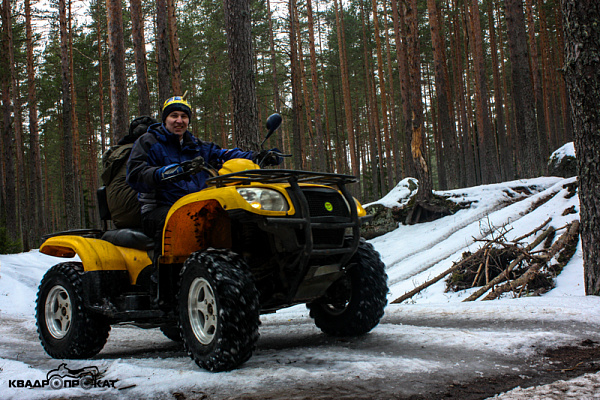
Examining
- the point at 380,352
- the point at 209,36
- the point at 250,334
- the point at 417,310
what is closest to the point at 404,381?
the point at 380,352

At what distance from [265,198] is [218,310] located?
2.47ft

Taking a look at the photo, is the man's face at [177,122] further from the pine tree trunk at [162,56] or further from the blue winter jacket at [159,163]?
the pine tree trunk at [162,56]

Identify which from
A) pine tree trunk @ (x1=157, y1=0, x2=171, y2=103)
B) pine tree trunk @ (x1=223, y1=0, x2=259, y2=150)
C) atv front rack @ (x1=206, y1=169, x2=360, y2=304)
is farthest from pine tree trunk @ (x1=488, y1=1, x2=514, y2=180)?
atv front rack @ (x1=206, y1=169, x2=360, y2=304)

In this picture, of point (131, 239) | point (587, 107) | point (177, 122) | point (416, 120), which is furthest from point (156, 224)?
point (416, 120)

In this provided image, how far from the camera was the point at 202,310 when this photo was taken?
303 centimetres

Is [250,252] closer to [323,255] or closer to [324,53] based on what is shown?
[323,255]

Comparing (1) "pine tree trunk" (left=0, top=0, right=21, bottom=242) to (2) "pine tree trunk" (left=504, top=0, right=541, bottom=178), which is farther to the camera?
(1) "pine tree trunk" (left=0, top=0, right=21, bottom=242)

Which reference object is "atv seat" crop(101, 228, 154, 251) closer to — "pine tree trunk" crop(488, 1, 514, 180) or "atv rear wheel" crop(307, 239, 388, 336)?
"atv rear wheel" crop(307, 239, 388, 336)

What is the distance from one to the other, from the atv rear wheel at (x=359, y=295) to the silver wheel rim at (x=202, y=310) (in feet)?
3.69

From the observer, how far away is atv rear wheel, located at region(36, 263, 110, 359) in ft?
12.4

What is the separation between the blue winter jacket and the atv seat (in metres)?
0.21

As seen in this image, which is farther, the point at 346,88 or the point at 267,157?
the point at 346,88

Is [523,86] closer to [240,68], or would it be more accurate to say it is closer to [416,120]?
[416,120]

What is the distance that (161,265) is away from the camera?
11.4 ft
